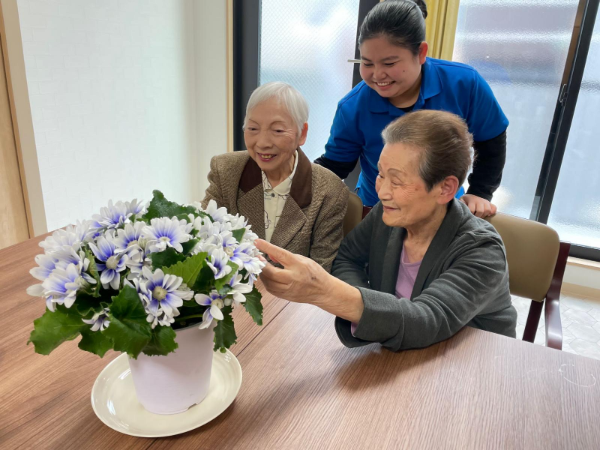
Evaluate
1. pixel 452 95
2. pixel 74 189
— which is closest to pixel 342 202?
pixel 452 95

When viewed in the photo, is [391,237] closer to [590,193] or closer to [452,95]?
[452,95]

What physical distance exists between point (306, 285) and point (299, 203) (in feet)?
2.25

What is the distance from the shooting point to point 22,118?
246cm

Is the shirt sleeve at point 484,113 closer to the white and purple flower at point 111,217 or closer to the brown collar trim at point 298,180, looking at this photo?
the brown collar trim at point 298,180

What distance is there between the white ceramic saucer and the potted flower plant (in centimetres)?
10

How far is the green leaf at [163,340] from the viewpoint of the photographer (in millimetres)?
671

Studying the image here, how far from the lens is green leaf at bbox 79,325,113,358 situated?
67 centimetres

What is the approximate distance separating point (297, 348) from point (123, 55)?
8.64 feet

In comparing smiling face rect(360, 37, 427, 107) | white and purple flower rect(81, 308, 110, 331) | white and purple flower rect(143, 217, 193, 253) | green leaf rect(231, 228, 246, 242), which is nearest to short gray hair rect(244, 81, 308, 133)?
smiling face rect(360, 37, 427, 107)

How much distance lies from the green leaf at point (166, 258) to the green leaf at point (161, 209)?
0.10 m

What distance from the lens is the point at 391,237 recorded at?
1.39 meters

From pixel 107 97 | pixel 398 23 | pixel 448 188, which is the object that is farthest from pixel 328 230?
pixel 107 97

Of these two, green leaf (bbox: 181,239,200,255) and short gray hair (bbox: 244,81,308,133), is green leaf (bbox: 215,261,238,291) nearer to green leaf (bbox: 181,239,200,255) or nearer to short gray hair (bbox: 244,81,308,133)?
green leaf (bbox: 181,239,200,255)

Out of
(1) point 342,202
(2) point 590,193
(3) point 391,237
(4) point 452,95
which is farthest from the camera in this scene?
(2) point 590,193
